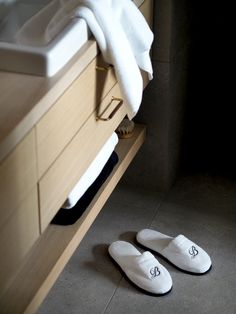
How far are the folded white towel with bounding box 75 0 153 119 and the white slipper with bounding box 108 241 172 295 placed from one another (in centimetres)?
54

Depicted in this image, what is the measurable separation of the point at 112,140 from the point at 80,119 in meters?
0.38

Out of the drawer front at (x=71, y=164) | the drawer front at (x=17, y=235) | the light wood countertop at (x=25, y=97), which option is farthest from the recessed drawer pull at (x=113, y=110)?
the drawer front at (x=17, y=235)

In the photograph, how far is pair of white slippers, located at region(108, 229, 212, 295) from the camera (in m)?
1.91

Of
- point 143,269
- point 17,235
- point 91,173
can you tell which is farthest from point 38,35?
point 143,269

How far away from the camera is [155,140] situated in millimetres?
2238

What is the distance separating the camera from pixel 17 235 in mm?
1257

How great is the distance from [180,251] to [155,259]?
90 millimetres

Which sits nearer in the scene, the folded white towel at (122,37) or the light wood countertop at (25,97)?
the light wood countertop at (25,97)

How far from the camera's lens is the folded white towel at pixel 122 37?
4.67 ft

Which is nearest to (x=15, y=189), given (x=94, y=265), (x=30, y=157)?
(x=30, y=157)

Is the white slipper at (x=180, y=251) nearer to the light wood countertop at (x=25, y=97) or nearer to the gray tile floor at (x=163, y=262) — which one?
the gray tile floor at (x=163, y=262)

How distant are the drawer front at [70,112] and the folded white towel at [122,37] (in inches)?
2.1

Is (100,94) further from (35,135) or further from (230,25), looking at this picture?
(230,25)

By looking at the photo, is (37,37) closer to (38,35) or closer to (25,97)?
(38,35)
